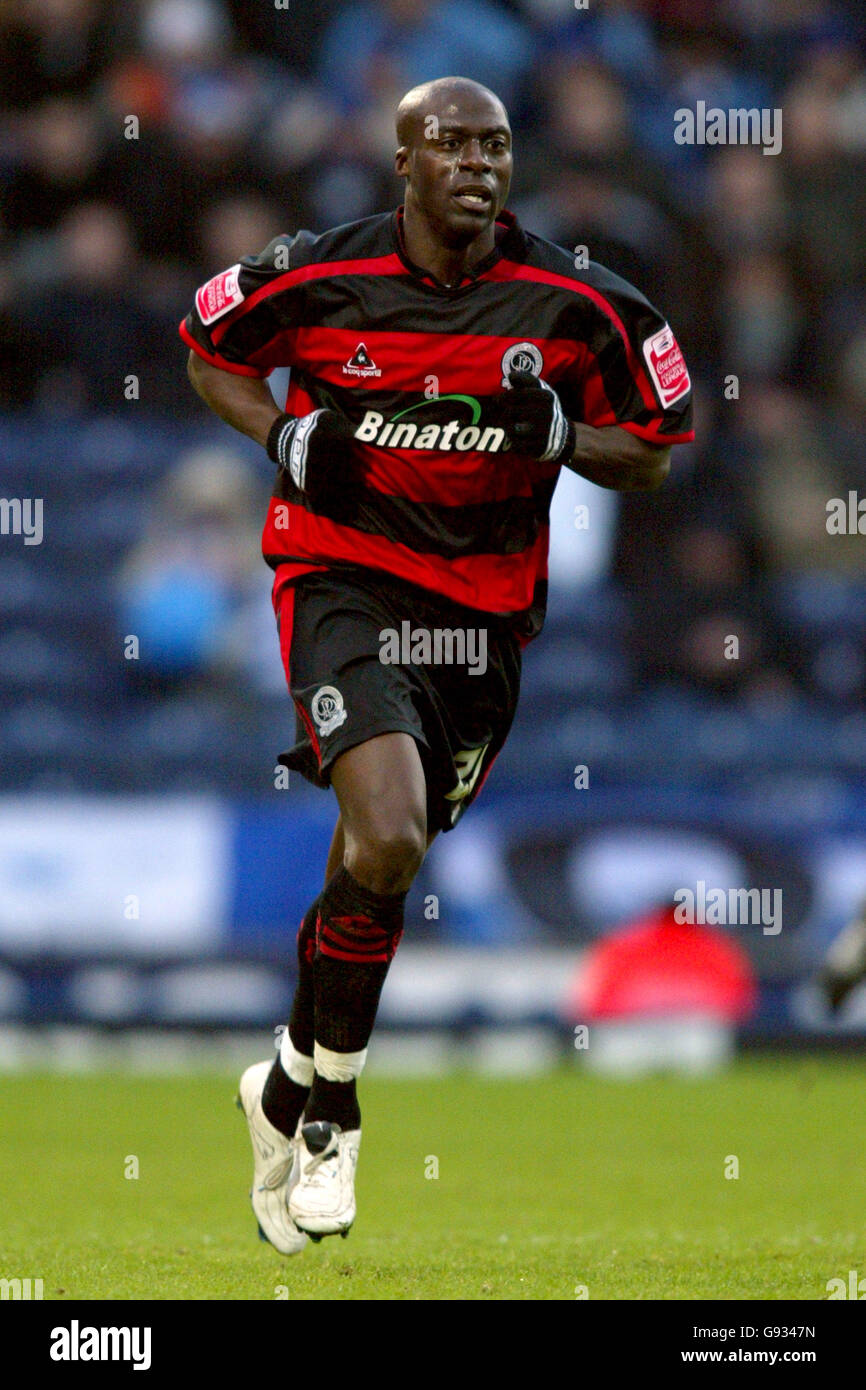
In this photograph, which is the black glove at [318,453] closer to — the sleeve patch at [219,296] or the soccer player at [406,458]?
the soccer player at [406,458]

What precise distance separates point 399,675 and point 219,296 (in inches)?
41.4

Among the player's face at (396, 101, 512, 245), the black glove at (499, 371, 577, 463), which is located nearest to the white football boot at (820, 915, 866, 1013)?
the black glove at (499, 371, 577, 463)

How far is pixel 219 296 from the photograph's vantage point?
17.4 ft

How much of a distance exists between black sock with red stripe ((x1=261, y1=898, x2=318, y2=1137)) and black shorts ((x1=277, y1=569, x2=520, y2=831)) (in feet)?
1.44

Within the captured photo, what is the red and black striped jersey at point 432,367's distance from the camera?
5.18 m

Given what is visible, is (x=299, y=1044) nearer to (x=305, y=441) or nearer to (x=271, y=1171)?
(x=271, y=1171)

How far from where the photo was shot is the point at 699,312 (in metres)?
12.3

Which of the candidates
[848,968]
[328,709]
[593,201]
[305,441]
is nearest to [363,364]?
[305,441]

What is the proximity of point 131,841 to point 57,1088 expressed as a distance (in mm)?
1445

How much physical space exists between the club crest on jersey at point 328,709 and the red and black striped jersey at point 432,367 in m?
0.37

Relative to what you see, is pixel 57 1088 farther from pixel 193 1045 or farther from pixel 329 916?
pixel 329 916

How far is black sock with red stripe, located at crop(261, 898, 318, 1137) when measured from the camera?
5.46 meters

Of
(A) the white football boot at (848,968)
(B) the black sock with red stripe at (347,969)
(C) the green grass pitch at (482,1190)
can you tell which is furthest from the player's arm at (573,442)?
(A) the white football boot at (848,968)
